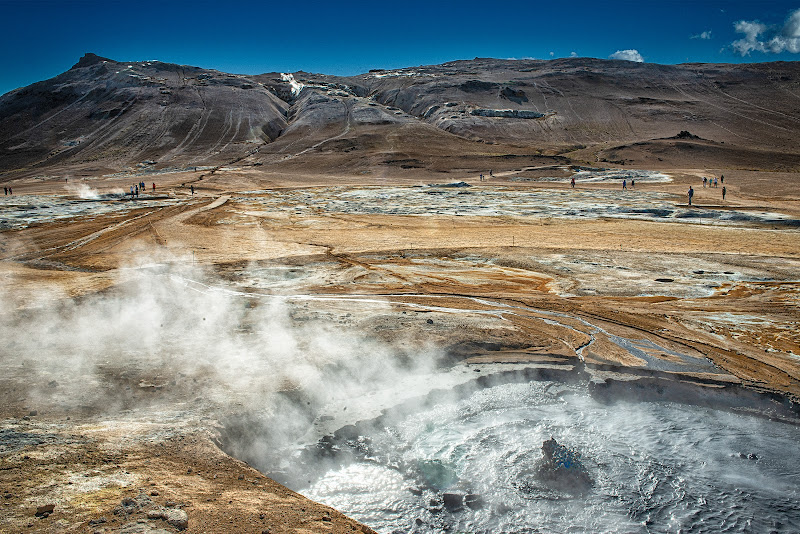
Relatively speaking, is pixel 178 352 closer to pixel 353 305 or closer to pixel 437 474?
pixel 353 305

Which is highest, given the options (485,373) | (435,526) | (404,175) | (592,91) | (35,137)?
(592,91)

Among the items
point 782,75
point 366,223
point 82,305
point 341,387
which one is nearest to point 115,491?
point 341,387

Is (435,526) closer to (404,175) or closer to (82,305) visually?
(82,305)

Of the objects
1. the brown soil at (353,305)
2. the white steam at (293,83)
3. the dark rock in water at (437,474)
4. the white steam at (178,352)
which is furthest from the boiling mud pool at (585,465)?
the white steam at (293,83)

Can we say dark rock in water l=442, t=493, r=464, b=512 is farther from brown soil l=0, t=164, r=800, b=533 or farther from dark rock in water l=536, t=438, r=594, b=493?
brown soil l=0, t=164, r=800, b=533

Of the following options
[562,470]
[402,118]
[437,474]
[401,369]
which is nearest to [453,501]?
[437,474]

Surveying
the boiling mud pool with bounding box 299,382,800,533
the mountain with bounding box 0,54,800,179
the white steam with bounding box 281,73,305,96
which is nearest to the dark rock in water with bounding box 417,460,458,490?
the boiling mud pool with bounding box 299,382,800,533

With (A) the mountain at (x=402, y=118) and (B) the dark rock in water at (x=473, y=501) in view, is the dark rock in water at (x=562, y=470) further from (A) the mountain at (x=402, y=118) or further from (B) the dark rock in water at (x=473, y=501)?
(A) the mountain at (x=402, y=118)
